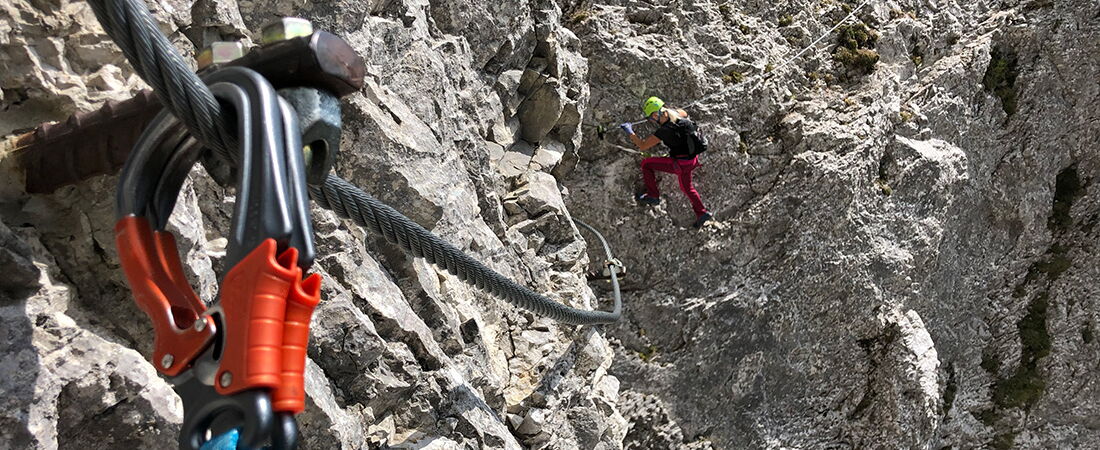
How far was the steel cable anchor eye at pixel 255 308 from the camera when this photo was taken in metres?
2.10

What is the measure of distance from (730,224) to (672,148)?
1975 millimetres

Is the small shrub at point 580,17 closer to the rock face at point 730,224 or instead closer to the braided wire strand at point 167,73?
the rock face at point 730,224

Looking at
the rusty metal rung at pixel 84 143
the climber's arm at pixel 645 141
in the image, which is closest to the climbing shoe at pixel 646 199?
the climber's arm at pixel 645 141

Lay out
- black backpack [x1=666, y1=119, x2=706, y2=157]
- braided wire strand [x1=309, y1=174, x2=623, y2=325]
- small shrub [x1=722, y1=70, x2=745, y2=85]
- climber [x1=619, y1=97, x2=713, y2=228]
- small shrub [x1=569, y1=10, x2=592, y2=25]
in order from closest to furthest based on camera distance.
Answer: braided wire strand [x1=309, y1=174, x2=623, y2=325]
black backpack [x1=666, y1=119, x2=706, y2=157]
climber [x1=619, y1=97, x2=713, y2=228]
small shrub [x1=569, y1=10, x2=592, y2=25]
small shrub [x1=722, y1=70, x2=745, y2=85]

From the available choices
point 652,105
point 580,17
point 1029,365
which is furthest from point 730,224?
point 1029,365

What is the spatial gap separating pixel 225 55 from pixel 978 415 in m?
16.0

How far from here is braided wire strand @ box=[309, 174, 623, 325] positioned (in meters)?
3.92

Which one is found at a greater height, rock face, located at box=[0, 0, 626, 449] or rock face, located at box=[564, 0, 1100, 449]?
rock face, located at box=[564, 0, 1100, 449]

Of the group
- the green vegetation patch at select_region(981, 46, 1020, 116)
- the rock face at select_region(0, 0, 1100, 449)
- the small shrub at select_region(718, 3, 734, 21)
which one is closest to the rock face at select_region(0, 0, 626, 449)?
the rock face at select_region(0, 0, 1100, 449)

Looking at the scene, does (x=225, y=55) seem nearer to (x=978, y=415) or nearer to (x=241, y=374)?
(x=241, y=374)

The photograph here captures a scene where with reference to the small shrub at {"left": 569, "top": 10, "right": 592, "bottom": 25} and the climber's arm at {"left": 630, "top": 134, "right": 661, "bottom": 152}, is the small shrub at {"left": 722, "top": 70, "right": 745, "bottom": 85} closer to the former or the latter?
the climber's arm at {"left": 630, "top": 134, "right": 661, "bottom": 152}

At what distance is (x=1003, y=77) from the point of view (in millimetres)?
13789

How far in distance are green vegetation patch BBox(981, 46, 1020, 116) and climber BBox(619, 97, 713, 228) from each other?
660cm

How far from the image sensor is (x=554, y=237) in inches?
389
